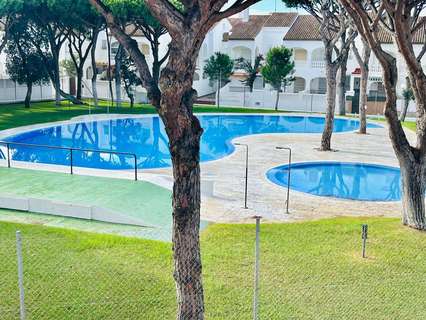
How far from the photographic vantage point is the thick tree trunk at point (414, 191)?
11.2m

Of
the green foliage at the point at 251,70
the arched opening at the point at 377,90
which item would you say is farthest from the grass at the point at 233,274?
the arched opening at the point at 377,90

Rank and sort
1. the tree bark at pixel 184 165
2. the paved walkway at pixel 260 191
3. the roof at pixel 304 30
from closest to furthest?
the tree bark at pixel 184 165
the paved walkway at pixel 260 191
the roof at pixel 304 30

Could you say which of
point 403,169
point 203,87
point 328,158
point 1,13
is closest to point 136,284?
point 403,169

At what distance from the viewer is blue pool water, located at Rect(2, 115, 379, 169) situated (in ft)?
70.4

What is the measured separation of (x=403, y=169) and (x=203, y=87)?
36.5 m

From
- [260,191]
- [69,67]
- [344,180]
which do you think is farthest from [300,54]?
[260,191]

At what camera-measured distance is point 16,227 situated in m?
10.9

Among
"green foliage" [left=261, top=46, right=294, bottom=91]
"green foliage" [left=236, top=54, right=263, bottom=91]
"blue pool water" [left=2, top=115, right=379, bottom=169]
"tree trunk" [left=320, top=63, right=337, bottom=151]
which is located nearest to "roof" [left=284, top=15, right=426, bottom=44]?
"green foliage" [left=236, top=54, right=263, bottom=91]

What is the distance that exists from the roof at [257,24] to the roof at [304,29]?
70cm

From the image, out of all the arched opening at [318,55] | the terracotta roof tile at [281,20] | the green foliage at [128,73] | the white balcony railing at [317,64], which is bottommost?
the green foliage at [128,73]

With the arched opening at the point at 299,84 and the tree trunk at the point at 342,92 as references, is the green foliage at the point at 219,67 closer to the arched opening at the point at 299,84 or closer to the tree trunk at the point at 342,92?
the arched opening at the point at 299,84

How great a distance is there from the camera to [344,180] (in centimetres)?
1891

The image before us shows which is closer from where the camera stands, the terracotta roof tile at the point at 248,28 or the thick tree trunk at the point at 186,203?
the thick tree trunk at the point at 186,203

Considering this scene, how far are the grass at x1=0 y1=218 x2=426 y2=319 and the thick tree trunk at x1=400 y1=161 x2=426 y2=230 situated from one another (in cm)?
35
